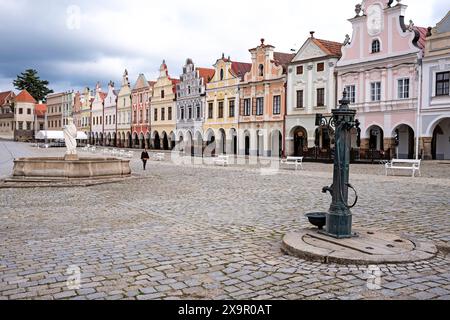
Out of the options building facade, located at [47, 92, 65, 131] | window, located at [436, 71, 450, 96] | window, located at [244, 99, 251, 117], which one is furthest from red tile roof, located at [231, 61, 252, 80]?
building facade, located at [47, 92, 65, 131]

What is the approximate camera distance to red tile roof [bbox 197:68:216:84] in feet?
160

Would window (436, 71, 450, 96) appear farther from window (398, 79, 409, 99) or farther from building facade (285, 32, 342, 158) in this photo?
building facade (285, 32, 342, 158)

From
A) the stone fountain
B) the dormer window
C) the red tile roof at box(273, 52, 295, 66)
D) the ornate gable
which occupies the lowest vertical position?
the stone fountain

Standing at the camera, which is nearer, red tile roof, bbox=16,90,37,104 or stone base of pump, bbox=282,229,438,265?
stone base of pump, bbox=282,229,438,265

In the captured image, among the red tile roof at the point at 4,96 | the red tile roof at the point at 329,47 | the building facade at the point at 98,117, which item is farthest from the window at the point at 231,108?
the red tile roof at the point at 4,96

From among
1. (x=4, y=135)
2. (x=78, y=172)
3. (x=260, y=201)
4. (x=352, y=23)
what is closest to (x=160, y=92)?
(x=352, y=23)

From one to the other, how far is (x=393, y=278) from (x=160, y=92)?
5443 cm

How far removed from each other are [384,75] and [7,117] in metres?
95.4

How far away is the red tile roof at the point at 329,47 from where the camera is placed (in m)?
34.7

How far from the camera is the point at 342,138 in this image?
6496 millimetres

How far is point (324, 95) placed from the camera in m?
34.9

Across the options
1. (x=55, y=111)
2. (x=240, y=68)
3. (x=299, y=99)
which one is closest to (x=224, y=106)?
(x=240, y=68)

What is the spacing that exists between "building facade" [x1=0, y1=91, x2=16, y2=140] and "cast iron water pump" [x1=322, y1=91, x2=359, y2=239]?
350 feet
